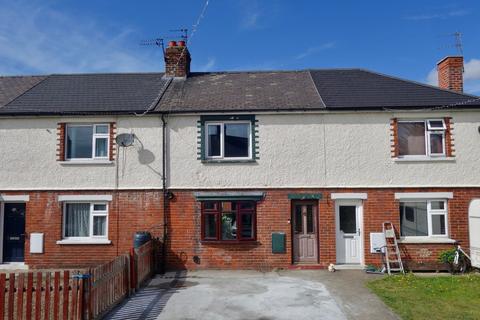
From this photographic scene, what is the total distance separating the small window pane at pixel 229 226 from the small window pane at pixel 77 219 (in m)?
4.51

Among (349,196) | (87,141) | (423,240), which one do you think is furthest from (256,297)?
(87,141)

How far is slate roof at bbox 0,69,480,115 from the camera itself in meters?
12.7

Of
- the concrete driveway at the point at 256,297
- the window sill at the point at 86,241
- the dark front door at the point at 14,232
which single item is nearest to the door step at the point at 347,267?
the concrete driveway at the point at 256,297

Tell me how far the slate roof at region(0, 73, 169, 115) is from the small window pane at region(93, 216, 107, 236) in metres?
3.51

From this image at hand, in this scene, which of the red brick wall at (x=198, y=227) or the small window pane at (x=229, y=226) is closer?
the red brick wall at (x=198, y=227)

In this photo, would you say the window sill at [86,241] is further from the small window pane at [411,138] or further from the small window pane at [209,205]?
the small window pane at [411,138]

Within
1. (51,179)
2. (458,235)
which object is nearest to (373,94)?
(458,235)

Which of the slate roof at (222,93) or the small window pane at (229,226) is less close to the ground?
the slate roof at (222,93)

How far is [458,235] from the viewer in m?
12.0

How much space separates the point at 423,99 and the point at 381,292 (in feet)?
22.3

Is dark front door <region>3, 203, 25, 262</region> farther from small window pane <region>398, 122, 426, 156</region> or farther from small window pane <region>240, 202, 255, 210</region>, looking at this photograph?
small window pane <region>398, 122, 426, 156</region>

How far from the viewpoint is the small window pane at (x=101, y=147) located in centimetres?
1284

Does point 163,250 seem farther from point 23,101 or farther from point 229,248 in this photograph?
point 23,101

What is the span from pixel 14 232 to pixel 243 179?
25.9 ft
